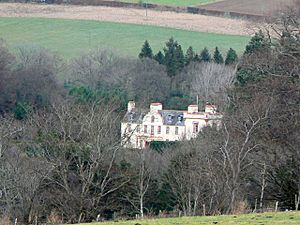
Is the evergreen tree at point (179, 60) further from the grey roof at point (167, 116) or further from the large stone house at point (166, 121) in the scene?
the large stone house at point (166, 121)

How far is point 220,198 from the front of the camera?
25.4 m

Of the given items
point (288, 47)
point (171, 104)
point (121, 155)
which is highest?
point (288, 47)

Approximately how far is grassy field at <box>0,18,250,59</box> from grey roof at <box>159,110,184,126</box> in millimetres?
21334

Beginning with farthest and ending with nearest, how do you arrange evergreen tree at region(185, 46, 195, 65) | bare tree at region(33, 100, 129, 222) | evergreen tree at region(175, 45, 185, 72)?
evergreen tree at region(185, 46, 195, 65), evergreen tree at region(175, 45, 185, 72), bare tree at region(33, 100, 129, 222)

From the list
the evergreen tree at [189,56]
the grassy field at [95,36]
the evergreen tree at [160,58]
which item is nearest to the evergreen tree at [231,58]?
the evergreen tree at [189,56]

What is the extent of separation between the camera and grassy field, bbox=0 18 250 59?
77938 mm

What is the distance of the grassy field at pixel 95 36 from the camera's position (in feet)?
256

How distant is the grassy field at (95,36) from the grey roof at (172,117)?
21.3 metres

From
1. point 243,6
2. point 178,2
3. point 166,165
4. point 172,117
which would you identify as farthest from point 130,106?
point 178,2

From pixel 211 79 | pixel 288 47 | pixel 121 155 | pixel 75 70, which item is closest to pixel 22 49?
pixel 75 70

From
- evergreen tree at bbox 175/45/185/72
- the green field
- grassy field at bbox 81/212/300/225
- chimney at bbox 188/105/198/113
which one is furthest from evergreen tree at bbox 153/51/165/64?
grassy field at bbox 81/212/300/225

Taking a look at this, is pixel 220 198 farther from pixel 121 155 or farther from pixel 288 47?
pixel 288 47

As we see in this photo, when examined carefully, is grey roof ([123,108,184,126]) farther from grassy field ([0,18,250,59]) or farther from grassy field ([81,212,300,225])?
A: grassy field ([81,212,300,225])

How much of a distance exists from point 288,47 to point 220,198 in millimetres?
14304
